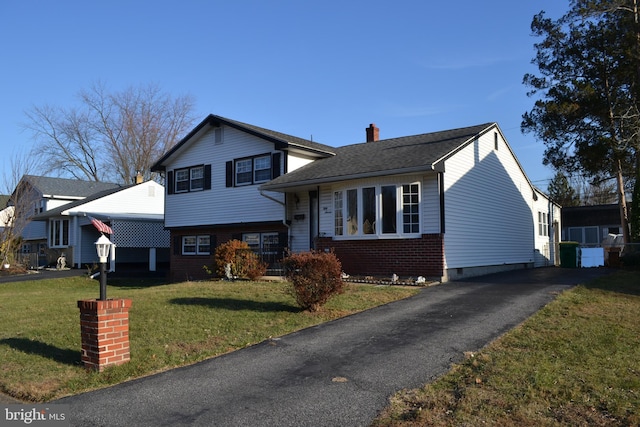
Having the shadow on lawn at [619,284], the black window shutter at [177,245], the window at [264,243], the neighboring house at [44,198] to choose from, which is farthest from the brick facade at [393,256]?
the neighboring house at [44,198]

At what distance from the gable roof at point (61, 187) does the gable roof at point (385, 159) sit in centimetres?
2284

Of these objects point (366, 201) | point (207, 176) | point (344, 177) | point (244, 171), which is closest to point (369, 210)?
point (366, 201)

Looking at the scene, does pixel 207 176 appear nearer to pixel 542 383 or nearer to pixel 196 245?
pixel 196 245

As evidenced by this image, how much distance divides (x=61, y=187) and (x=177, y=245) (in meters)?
18.6

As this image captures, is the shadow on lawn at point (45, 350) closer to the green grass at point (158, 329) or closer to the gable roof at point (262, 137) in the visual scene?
the green grass at point (158, 329)

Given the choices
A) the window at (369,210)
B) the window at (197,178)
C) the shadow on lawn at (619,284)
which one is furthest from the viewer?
the window at (197,178)

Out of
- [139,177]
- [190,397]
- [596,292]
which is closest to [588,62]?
[596,292]

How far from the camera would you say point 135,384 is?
6.21 metres

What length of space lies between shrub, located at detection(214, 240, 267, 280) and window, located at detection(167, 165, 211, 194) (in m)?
5.28

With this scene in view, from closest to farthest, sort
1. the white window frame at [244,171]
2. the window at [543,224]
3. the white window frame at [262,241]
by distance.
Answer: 1. the white window frame at [262,241]
2. the white window frame at [244,171]
3. the window at [543,224]

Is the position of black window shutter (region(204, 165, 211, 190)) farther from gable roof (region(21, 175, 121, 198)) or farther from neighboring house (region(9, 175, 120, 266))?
gable roof (region(21, 175, 121, 198))

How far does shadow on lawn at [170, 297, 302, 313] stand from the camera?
410 inches

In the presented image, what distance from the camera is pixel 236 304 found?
434 inches

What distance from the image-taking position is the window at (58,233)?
31.0 m
